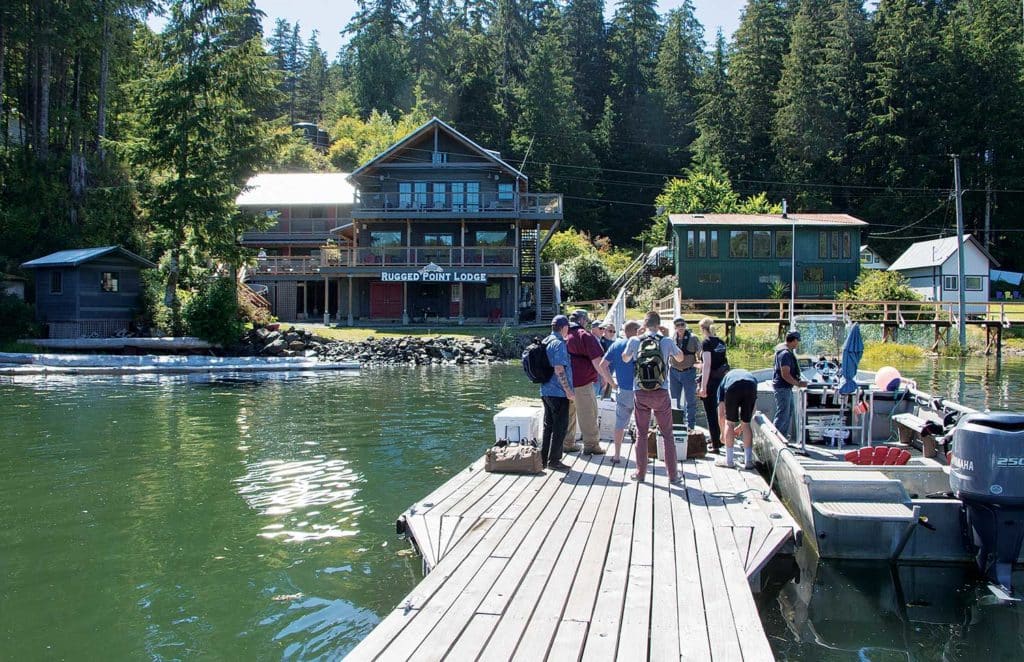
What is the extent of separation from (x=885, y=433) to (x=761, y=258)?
28702 mm

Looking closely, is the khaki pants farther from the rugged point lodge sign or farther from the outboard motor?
the rugged point lodge sign

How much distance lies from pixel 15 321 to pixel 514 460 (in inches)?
1160

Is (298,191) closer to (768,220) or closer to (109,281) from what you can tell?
(109,281)

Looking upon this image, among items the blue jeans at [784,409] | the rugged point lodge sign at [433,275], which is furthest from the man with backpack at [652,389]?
the rugged point lodge sign at [433,275]

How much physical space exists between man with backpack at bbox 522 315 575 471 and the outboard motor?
12.8 feet

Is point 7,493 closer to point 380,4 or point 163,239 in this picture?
point 163,239

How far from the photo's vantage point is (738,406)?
9305mm

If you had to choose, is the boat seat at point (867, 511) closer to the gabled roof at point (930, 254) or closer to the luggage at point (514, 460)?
the luggage at point (514, 460)

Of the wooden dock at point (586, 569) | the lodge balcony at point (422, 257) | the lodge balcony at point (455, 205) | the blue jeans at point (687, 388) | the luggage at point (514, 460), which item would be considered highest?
the lodge balcony at point (455, 205)

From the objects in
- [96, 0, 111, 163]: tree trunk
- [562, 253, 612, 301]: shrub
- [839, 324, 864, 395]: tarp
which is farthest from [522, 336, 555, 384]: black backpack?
[96, 0, 111, 163]: tree trunk

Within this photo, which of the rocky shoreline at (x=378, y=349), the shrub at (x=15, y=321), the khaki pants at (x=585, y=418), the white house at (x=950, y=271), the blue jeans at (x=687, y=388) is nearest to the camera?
the khaki pants at (x=585, y=418)

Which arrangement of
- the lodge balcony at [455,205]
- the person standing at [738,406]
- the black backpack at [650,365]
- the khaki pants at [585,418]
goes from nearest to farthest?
1. the black backpack at [650,365]
2. the person standing at [738,406]
3. the khaki pants at [585,418]
4. the lodge balcony at [455,205]

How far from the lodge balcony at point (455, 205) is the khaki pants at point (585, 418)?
30.9m

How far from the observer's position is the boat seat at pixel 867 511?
24.5ft
